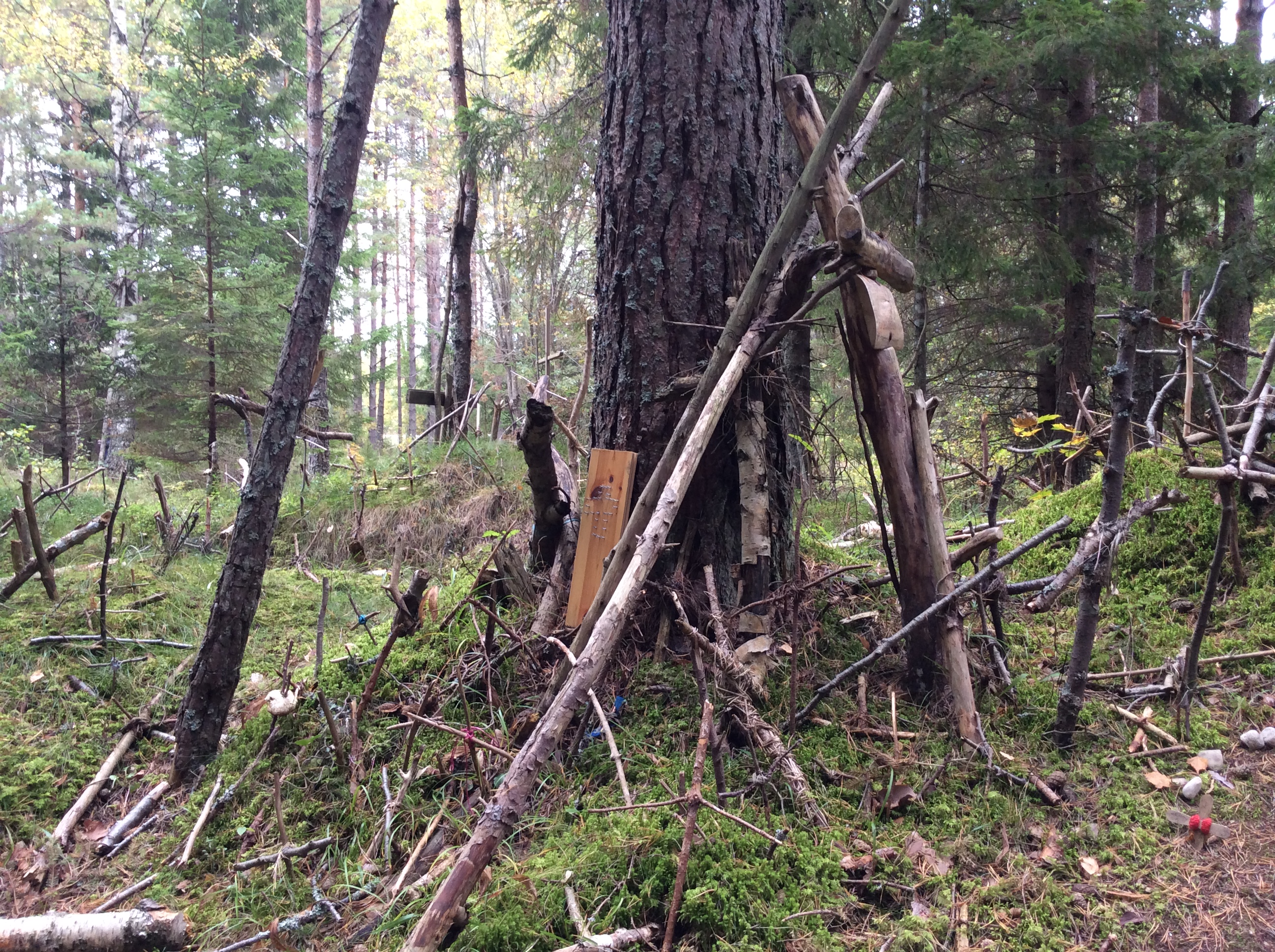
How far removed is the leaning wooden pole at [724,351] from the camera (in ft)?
7.53

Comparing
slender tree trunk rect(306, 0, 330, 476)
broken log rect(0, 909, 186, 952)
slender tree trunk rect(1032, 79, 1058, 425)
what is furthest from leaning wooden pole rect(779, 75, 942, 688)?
slender tree trunk rect(306, 0, 330, 476)

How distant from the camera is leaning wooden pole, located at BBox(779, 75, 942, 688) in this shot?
2.49 meters

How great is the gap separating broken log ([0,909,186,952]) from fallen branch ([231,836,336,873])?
0.95 ft

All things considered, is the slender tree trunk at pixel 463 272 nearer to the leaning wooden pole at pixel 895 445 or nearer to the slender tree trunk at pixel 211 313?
the slender tree trunk at pixel 211 313

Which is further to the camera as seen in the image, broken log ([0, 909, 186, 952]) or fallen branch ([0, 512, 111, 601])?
fallen branch ([0, 512, 111, 601])

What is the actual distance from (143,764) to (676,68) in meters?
4.05

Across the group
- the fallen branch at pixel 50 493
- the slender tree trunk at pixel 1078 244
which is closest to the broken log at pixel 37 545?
the fallen branch at pixel 50 493

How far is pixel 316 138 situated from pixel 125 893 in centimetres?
1221

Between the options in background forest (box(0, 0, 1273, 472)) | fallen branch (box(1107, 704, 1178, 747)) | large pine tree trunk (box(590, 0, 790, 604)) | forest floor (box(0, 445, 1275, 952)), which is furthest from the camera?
background forest (box(0, 0, 1273, 472))

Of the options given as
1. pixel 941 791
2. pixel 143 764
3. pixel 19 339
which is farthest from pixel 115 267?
pixel 941 791

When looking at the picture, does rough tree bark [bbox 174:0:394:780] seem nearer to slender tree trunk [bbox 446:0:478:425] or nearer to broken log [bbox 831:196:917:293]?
broken log [bbox 831:196:917:293]

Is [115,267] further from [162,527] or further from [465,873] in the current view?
[465,873]

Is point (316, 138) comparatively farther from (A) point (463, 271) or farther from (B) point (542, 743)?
(B) point (542, 743)

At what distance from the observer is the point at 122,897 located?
7.64ft
